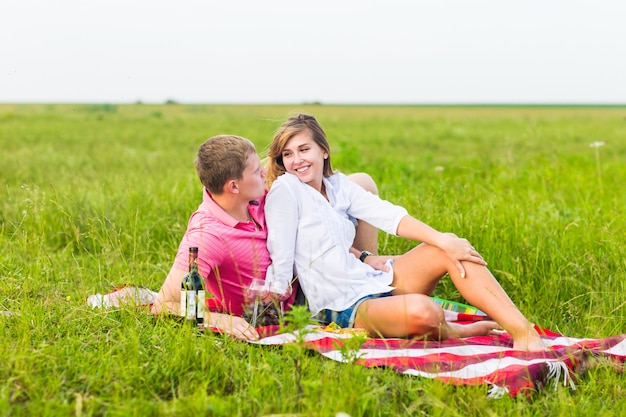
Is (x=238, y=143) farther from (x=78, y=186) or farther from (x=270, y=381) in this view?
(x=78, y=186)

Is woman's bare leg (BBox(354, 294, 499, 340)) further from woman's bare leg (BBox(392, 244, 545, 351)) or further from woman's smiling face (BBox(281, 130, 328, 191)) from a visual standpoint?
woman's smiling face (BBox(281, 130, 328, 191))

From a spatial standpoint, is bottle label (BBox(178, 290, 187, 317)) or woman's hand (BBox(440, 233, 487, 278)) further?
woman's hand (BBox(440, 233, 487, 278))

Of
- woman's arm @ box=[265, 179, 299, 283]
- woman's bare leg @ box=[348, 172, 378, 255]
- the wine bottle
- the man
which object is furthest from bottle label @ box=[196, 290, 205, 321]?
woman's bare leg @ box=[348, 172, 378, 255]

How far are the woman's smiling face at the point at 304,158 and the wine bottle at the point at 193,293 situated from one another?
0.92 metres

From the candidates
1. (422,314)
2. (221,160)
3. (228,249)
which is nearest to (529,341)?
(422,314)

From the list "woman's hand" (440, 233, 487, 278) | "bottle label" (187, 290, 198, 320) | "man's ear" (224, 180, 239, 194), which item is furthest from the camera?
"man's ear" (224, 180, 239, 194)

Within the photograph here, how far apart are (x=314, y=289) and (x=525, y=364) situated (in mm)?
1286

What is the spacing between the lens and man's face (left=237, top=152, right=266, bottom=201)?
4.11 m

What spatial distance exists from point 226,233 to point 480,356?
1.58 m

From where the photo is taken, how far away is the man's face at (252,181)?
411 cm

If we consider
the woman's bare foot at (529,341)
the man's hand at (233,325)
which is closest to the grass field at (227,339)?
the man's hand at (233,325)

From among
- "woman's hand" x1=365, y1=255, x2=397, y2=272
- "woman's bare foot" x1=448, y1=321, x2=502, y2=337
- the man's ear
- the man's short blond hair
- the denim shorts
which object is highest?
the man's short blond hair

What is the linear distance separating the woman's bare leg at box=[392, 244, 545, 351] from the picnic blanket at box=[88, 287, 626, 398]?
0.39 feet

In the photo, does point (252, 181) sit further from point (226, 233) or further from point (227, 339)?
point (227, 339)
